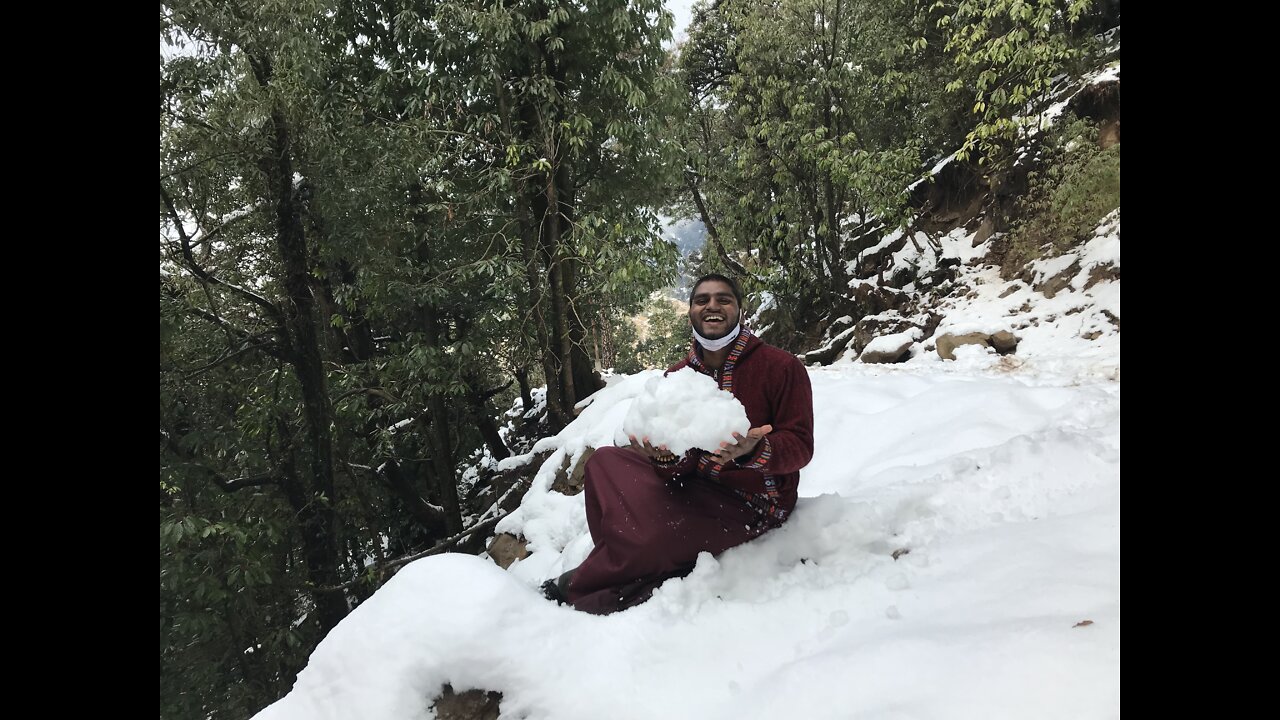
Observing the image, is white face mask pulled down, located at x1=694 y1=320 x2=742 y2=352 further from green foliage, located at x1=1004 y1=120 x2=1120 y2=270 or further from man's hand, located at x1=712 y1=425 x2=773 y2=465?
green foliage, located at x1=1004 y1=120 x2=1120 y2=270

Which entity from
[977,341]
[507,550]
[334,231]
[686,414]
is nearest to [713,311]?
[686,414]

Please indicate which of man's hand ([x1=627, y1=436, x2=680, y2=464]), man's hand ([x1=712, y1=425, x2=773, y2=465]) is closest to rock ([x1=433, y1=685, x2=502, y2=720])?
man's hand ([x1=627, y1=436, x2=680, y2=464])

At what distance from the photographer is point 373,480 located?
895cm

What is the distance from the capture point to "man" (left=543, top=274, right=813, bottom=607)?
1914 millimetres

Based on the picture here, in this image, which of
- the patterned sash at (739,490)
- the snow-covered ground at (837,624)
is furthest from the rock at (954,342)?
the patterned sash at (739,490)

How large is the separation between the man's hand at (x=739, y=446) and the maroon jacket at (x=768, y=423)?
0.25ft

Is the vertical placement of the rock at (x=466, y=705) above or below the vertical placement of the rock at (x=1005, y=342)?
above

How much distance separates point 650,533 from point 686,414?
0.50m

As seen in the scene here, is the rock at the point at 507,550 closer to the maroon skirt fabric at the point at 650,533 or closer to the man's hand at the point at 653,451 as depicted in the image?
the maroon skirt fabric at the point at 650,533

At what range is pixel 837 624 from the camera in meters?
1.58

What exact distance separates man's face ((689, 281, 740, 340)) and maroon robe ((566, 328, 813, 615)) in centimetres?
9

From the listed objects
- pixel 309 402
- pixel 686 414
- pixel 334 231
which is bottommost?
pixel 686 414

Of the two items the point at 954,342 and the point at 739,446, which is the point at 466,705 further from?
the point at 954,342

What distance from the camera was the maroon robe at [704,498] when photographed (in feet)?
6.27
